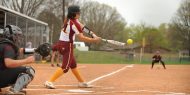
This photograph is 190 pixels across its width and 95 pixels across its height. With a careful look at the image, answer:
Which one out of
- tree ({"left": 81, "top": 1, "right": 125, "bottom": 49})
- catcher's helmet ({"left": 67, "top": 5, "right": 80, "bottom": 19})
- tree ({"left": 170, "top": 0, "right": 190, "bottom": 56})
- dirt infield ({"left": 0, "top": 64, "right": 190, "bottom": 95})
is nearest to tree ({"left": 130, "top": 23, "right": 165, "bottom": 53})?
tree ({"left": 81, "top": 1, "right": 125, "bottom": 49})

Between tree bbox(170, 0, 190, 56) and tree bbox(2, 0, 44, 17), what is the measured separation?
1238 inches

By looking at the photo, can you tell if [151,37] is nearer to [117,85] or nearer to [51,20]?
[51,20]

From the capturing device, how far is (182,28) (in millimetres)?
86000

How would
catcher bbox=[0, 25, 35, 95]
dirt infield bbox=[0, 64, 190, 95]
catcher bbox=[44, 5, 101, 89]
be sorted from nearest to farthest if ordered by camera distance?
catcher bbox=[0, 25, 35, 95] < dirt infield bbox=[0, 64, 190, 95] < catcher bbox=[44, 5, 101, 89]

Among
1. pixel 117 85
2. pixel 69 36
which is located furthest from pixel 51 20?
pixel 69 36

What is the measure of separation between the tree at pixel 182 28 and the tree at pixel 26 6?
31.4 metres

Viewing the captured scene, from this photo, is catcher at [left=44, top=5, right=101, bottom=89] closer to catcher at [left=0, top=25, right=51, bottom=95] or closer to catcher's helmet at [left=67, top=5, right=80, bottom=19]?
catcher's helmet at [left=67, top=5, right=80, bottom=19]

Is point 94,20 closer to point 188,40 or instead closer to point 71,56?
point 188,40

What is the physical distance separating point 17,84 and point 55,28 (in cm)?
5785

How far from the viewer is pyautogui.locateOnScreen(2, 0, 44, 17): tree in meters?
62.6

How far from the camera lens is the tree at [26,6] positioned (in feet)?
205

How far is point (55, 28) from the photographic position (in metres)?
65.8

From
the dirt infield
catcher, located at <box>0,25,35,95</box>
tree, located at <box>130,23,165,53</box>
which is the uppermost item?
tree, located at <box>130,23,165,53</box>

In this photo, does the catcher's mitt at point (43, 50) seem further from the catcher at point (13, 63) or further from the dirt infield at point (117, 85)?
the dirt infield at point (117, 85)
